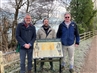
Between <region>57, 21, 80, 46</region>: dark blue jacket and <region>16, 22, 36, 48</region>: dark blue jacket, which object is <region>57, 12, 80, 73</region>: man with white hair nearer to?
<region>57, 21, 80, 46</region>: dark blue jacket

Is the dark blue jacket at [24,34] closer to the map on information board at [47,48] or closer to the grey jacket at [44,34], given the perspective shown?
the map on information board at [47,48]

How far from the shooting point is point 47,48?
4891 mm

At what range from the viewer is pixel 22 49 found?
4.59 meters

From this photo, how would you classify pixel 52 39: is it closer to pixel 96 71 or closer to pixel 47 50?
pixel 47 50

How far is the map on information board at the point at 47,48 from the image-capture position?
4.77 metres

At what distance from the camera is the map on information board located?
477 centimetres

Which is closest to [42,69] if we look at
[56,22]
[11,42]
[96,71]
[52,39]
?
[52,39]

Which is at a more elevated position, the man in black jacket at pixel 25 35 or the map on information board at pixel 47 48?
the man in black jacket at pixel 25 35

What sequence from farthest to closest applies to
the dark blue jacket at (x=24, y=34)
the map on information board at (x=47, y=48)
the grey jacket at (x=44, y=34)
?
the grey jacket at (x=44, y=34), the map on information board at (x=47, y=48), the dark blue jacket at (x=24, y=34)

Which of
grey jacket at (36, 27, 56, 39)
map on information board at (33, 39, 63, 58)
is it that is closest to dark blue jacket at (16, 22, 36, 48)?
map on information board at (33, 39, 63, 58)

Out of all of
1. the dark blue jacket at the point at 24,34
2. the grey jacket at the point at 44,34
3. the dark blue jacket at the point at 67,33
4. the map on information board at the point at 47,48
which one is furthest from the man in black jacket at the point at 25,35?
the dark blue jacket at the point at 67,33

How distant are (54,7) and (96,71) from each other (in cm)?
1082

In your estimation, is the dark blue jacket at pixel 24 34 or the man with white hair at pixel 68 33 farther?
the man with white hair at pixel 68 33

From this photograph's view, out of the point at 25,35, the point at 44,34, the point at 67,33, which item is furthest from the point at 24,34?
the point at 67,33
